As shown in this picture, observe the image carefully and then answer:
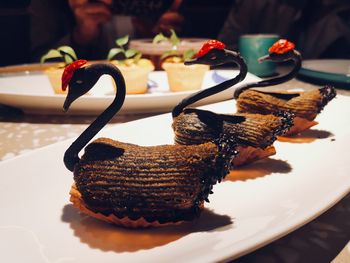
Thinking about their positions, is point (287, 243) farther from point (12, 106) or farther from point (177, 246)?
point (12, 106)

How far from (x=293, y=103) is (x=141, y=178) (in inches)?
35.5

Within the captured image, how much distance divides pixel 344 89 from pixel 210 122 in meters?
1.63

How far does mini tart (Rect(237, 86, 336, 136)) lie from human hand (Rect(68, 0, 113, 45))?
2.72m

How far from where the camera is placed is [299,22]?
5199 mm

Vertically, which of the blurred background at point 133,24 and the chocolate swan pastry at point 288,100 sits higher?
the chocolate swan pastry at point 288,100

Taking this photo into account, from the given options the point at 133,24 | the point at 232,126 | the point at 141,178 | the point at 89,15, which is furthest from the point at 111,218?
the point at 133,24

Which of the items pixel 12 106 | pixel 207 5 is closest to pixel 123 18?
pixel 207 5

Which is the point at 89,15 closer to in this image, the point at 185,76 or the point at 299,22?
the point at 185,76

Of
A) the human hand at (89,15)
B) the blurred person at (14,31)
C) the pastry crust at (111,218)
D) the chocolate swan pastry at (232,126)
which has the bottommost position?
the blurred person at (14,31)

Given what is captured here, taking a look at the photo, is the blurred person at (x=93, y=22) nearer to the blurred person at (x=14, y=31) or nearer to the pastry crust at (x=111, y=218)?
the blurred person at (x=14, y=31)

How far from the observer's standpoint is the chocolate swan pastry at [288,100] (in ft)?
4.90

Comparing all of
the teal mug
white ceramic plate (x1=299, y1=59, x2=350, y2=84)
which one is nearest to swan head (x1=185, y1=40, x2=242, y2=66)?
white ceramic plate (x1=299, y1=59, x2=350, y2=84)

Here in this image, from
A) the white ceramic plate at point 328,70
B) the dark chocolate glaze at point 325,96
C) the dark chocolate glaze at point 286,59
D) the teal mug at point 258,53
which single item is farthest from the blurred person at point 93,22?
the dark chocolate glaze at point 325,96

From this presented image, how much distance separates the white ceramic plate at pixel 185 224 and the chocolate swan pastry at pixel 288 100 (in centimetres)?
18
